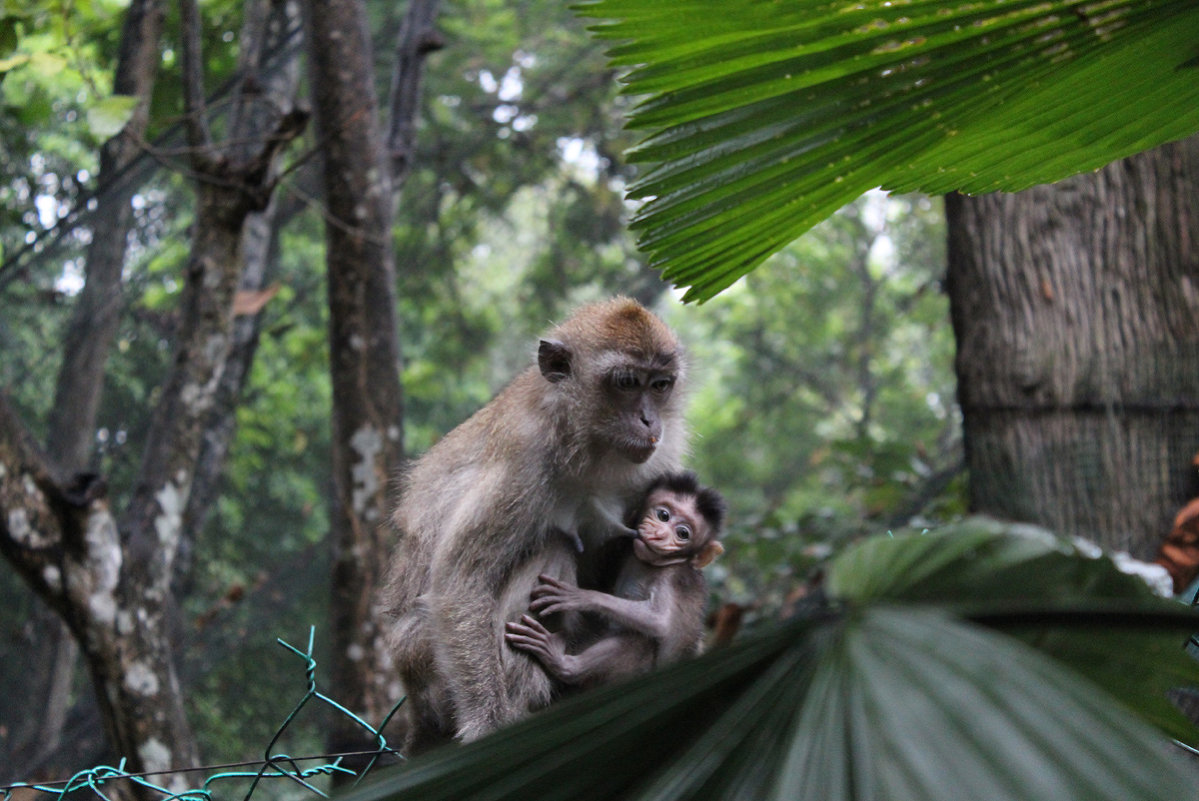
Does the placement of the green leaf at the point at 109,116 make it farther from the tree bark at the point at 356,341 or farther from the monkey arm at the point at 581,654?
the monkey arm at the point at 581,654

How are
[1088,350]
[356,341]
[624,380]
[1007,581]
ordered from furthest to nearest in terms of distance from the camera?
[356,341], [1088,350], [624,380], [1007,581]

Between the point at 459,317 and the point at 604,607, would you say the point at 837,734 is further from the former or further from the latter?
the point at 459,317

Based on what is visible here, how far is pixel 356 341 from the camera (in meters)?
6.29

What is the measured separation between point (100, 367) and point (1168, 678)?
829 centimetres

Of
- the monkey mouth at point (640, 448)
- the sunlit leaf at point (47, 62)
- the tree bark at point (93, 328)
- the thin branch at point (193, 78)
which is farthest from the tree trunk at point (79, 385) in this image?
the monkey mouth at point (640, 448)

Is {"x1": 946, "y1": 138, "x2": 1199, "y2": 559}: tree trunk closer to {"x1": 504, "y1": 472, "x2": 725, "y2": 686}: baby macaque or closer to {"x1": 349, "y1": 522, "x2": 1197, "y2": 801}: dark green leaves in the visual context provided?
{"x1": 504, "y1": 472, "x2": 725, "y2": 686}: baby macaque

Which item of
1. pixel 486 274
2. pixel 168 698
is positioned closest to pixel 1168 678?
pixel 168 698

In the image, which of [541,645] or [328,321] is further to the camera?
[328,321]

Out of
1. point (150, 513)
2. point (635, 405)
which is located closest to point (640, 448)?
point (635, 405)

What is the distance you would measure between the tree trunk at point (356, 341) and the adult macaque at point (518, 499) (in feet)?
7.80

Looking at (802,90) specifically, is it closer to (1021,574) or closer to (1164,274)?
(1021,574)

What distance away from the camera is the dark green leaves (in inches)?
30.4

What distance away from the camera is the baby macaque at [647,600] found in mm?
3184

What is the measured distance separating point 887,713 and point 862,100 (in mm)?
1021
